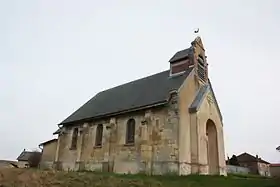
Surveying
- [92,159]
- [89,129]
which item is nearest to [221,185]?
[92,159]

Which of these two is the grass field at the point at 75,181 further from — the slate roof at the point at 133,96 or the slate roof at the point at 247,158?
the slate roof at the point at 247,158

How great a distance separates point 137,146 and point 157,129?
2.13 metres

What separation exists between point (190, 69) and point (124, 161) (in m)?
9.42

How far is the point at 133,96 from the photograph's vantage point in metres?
25.4

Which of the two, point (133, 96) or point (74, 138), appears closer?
point (133, 96)

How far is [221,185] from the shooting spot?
1508 cm

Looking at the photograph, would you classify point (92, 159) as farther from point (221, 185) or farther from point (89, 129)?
point (221, 185)

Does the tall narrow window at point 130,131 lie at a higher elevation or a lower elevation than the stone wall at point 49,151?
higher

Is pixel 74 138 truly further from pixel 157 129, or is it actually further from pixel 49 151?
pixel 157 129

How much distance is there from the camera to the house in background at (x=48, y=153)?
95.4 feet

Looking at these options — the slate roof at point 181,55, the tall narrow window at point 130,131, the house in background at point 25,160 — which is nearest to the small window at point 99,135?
the tall narrow window at point 130,131

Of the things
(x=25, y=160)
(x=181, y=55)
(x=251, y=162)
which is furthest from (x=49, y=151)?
(x=251, y=162)

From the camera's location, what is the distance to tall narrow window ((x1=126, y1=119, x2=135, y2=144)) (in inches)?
862

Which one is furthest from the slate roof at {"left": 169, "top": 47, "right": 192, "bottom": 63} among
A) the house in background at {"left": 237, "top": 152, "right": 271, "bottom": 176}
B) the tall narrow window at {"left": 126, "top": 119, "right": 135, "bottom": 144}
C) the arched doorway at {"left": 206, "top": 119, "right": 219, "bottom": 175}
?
the house in background at {"left": 237, "top": 152, "right": 271, "bottom": 176}
